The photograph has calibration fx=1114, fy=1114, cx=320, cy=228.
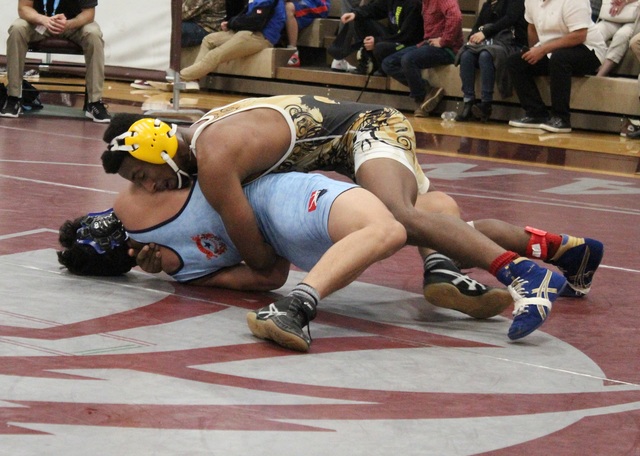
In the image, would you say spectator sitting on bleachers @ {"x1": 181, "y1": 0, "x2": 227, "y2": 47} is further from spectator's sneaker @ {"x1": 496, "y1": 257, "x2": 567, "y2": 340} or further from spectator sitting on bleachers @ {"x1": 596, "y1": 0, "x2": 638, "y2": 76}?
spectator's sneaker @ {"x1": 496, "y1": 257, "x2": 567, "y2": 340}

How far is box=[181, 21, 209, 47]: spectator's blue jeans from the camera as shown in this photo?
11203mm

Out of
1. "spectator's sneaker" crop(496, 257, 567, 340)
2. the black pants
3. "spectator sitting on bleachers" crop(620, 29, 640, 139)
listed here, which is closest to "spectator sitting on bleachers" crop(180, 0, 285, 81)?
the black pants

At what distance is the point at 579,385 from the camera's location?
2.69m

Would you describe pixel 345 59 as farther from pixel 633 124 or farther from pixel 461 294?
pixel 461 294

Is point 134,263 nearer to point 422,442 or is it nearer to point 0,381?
point 0,381

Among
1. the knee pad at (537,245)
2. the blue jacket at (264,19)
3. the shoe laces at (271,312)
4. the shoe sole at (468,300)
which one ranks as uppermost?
the knee pad at (537,245)

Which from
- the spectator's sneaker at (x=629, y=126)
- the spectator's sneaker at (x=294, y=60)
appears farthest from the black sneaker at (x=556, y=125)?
the spectator's sneaker at (x=294, y=60)

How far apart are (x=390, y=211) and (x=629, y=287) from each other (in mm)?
1098

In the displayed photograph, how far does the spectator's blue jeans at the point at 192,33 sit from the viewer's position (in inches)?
441

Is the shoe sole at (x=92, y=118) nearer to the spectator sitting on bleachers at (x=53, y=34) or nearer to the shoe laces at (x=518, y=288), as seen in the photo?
the spectator sitting on bleachers at (x=53, y=34)

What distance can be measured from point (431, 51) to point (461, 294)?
6.32 m

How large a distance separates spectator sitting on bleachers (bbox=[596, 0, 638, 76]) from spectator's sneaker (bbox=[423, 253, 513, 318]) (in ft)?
19.4

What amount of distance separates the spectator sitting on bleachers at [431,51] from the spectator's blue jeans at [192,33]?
249 centimetres

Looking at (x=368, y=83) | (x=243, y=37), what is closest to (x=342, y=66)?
(x=368, y=83)
